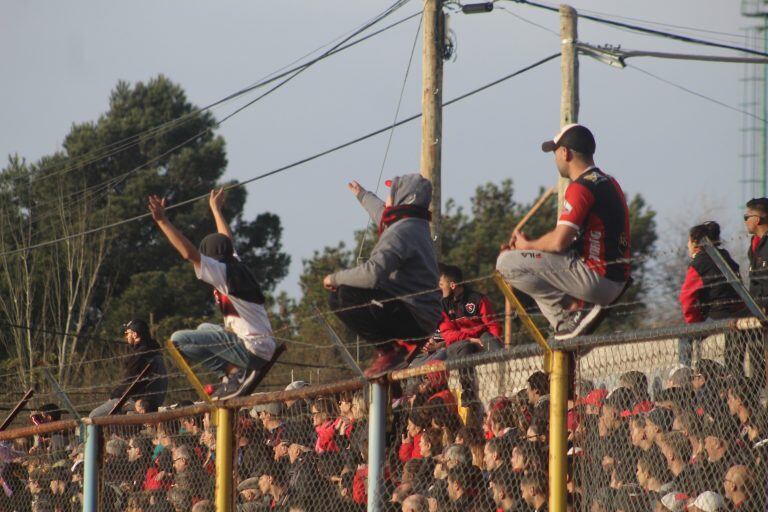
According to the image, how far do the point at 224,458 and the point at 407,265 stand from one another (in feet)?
5.03

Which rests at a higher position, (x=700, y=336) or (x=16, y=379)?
(x=16, y=379)

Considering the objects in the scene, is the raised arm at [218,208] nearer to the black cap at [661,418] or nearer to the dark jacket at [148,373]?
the dark jacket at [148,373]

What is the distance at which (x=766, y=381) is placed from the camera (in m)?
5.37

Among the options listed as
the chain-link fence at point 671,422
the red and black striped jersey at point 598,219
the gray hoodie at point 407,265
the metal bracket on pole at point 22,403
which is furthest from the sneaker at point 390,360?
the metal bracket on pole at point 22,403

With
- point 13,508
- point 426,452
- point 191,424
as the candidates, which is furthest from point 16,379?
point 426,452

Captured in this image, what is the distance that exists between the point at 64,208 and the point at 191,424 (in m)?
29.1

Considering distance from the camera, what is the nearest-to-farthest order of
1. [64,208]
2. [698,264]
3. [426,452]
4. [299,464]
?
1. [426,452]
2. [299,464]
3. [698,264]
4. [64,208]

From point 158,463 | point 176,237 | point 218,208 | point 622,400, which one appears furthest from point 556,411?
point 218,208

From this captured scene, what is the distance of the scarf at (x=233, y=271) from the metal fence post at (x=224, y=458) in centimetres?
95

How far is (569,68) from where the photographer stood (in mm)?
14398

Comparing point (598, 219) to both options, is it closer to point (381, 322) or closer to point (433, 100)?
point (381, 322)

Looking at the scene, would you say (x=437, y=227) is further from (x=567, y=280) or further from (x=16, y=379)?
(x=16, y=379)

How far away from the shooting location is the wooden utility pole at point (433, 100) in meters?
13.7

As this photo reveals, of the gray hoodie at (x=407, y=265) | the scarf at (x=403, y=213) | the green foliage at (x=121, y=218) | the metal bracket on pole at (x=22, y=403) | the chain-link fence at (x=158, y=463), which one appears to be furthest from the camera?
the green foliage at (x=121, y=218)
